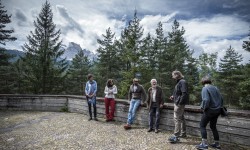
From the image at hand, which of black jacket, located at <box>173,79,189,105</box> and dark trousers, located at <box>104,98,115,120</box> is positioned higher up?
A: black jacket, located at <box>173,79,189,105</box>

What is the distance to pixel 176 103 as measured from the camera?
5.80 meters

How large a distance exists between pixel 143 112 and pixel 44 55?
16.9 m

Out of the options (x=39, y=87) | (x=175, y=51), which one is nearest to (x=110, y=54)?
(x=175, y=51)

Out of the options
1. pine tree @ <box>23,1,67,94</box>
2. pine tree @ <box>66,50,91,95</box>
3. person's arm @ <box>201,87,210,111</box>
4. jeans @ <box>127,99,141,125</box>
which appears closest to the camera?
person's arm @ <box>201,87,210,111</box>

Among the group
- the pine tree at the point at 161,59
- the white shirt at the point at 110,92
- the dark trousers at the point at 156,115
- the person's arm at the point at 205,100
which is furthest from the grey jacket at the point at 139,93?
the pine tree at the point at 161,59

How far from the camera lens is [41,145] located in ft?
18.2

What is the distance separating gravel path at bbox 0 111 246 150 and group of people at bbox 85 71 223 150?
0.37 m

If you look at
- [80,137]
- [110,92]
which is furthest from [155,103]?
[80,137]

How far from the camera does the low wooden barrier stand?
5.16m

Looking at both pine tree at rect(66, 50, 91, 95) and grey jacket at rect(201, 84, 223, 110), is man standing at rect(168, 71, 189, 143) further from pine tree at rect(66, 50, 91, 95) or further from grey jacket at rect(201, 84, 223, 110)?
pine tree at rect(66, 50, 91, 95)

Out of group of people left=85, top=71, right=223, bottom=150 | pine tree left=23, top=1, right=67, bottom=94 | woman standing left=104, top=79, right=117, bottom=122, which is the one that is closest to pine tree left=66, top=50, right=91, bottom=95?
pine tree left=23, top=1, right=67, bottom=94

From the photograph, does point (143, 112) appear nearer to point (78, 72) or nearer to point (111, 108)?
point (111, 108)

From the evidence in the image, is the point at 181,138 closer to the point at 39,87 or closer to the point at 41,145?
the point at 41,145

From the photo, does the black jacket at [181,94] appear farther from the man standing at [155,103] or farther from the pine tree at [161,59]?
the pine tree at [161,59]
